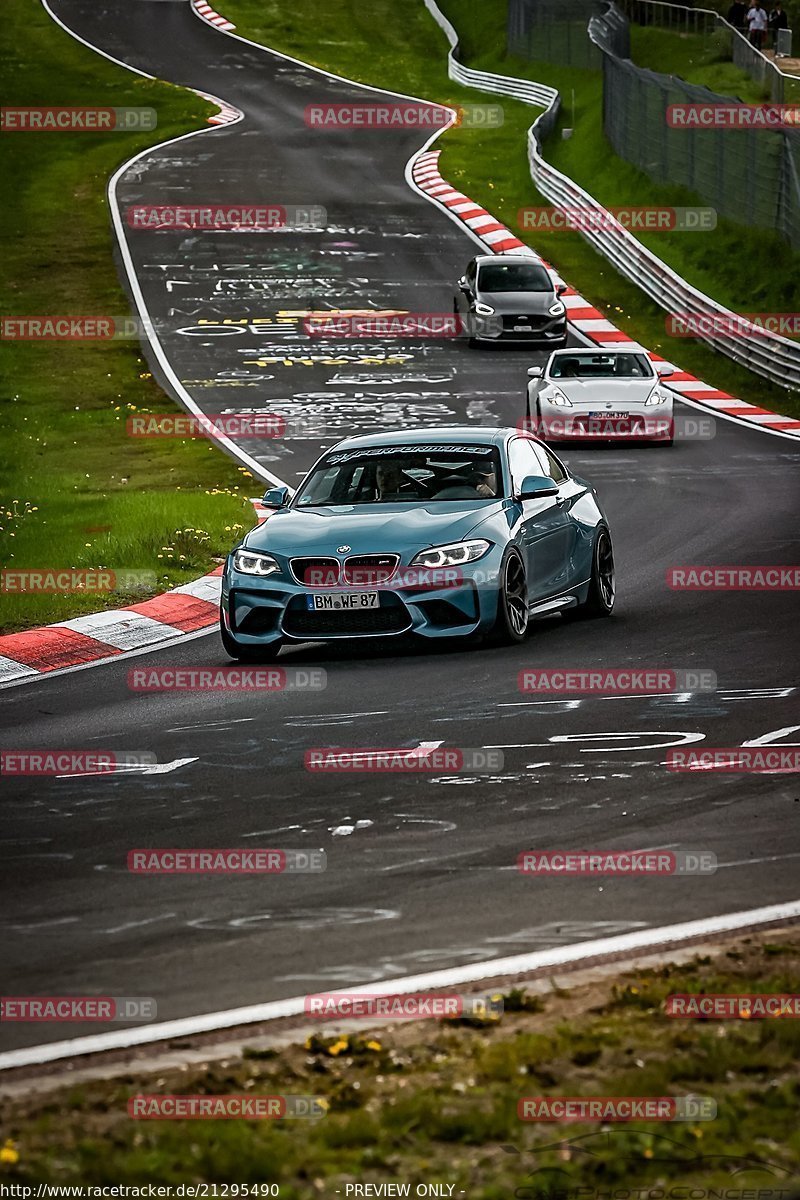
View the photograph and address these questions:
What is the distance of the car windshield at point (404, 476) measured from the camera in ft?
43.6

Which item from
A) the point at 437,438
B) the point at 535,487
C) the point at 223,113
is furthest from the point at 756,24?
the point at 535,487

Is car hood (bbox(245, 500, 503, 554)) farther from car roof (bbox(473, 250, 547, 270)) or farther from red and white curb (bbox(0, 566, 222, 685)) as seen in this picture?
→ car roof (bbox(473, 250, 547, 270))

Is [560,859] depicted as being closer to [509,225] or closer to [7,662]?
[7,662]

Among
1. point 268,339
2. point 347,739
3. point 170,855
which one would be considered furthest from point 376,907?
point 268,339

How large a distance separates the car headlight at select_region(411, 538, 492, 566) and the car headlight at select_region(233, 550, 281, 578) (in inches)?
35.7

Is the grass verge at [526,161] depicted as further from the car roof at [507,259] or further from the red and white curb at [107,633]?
the red and white curb at [107,633]

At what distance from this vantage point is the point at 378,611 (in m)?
12.3

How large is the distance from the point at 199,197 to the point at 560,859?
1538 inches

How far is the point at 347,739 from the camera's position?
9992mm

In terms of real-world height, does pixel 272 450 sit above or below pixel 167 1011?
below

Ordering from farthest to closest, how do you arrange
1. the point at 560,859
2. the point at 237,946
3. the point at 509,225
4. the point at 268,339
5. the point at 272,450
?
the point at 509,225
the point at 268,339
the point at 272,450
the point at 560,859
the point at 237,946

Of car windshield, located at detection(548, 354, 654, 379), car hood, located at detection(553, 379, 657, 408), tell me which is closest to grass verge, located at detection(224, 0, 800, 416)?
car windshield, located at detection(548, 354, 654, 379)

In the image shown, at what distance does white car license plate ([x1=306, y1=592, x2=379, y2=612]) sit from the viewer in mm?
12242

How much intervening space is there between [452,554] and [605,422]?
42.4 ft
